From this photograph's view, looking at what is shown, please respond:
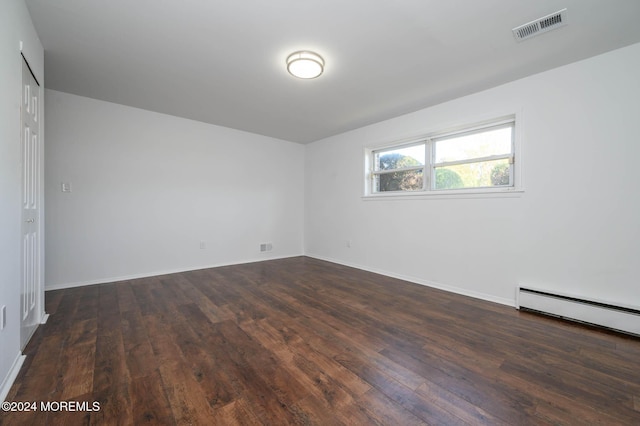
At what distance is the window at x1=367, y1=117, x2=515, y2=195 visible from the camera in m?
3.11

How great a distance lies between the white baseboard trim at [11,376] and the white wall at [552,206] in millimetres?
3972

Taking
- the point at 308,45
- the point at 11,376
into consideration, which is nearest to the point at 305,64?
the point at 308,45

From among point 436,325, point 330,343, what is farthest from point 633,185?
point 330,343

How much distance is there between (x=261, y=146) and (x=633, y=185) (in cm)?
514

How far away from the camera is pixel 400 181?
422 centimetres

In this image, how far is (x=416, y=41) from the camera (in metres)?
2.24

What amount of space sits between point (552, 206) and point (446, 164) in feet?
4.26

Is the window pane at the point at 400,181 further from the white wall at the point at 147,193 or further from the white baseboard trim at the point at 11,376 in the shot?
the white baseboard trim at the point at 11,376

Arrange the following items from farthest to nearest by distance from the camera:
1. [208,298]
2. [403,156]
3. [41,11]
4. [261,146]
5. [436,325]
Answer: [261,146] < [403,156] < [208,298] < [436,325] < [41,11]

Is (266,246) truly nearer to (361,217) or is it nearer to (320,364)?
(361,217)

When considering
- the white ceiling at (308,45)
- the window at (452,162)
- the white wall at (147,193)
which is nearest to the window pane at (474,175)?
the window at (452,162)

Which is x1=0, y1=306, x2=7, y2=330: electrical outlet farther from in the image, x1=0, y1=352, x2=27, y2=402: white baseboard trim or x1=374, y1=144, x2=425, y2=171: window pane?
x1=374, y1=144, x2=425, y2=171: window pane

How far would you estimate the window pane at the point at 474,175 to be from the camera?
311 centimetres

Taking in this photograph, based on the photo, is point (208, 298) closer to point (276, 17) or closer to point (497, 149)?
point (276, 17)
